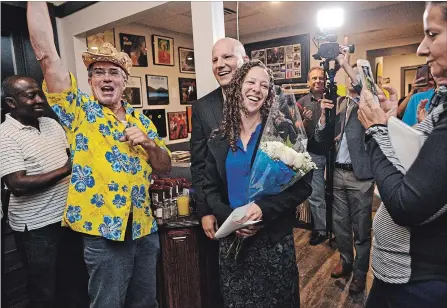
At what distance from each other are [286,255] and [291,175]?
38 centimetres

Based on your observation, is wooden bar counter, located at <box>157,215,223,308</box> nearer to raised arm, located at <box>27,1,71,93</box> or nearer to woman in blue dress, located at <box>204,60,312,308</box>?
woman in blue dress, located at <box>204,60,312,308</box>

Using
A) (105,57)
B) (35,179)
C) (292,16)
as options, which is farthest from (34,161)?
(292,16)

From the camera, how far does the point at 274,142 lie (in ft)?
4.09

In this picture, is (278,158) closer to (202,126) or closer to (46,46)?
(202,126)

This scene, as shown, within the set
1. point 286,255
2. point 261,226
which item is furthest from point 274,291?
point 261,226

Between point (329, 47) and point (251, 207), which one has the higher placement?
point (329, 47)

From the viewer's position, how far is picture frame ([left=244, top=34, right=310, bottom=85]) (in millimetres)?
4703

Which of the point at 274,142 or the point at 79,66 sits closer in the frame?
the point at 274,142

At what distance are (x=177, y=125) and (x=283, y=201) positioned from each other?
3.65 m

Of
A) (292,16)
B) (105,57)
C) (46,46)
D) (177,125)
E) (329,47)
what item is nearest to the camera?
(46,46)

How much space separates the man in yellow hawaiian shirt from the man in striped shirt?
51 centimetres

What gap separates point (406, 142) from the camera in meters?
0.81

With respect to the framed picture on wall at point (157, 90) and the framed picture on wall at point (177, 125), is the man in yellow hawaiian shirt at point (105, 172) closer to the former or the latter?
the framed picture on wall at point (157, 90)

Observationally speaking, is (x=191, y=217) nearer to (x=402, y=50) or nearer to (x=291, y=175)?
(x=291, y=175)
